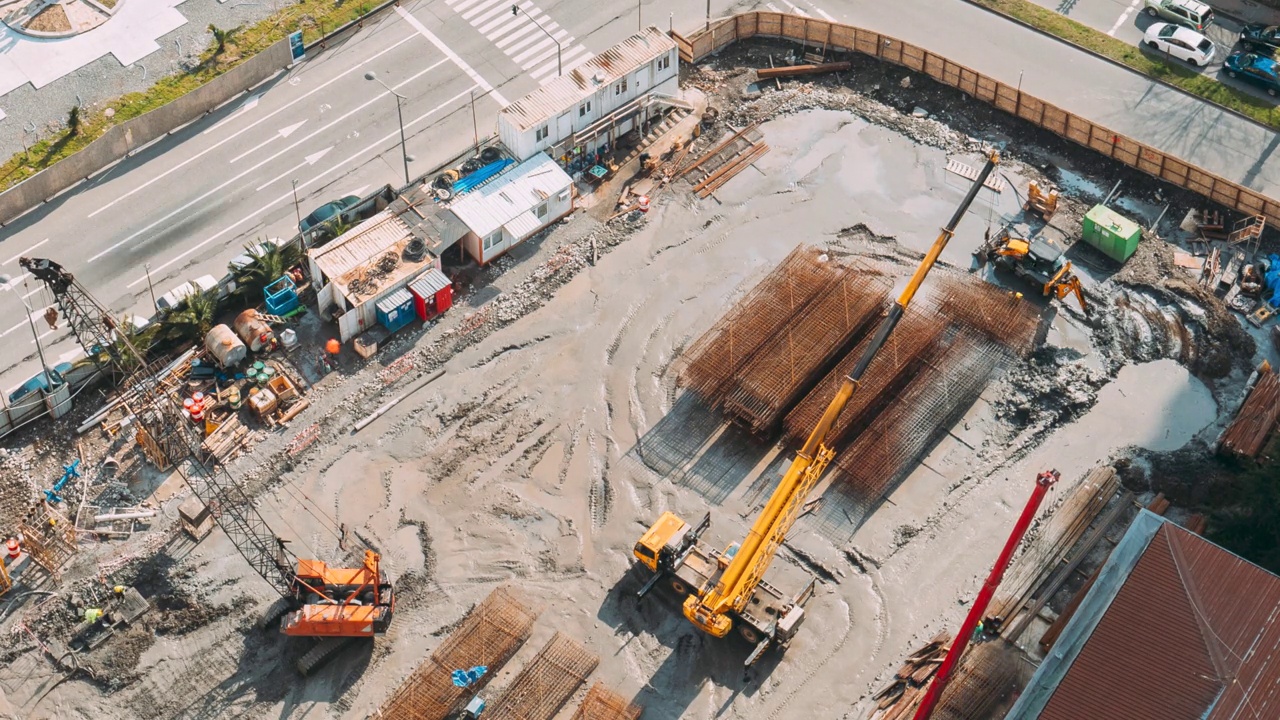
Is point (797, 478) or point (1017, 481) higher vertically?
point (797, 478)

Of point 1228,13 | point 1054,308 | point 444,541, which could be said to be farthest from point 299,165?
point 1228,13

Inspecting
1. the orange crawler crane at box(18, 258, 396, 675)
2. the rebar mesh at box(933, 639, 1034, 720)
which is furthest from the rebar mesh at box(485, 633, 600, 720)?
the rebar mesh at box(933, 639, 1034, 720)

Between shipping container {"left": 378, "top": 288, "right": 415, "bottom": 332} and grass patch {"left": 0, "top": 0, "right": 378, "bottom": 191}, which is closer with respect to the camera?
shipping container {"left": 378, "top": 288, "right": 415, "bottom": 332}

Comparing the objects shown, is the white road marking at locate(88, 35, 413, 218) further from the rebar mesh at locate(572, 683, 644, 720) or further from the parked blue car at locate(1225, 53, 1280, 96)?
the parked blue car at locate(1225, 53, 1280, 96)

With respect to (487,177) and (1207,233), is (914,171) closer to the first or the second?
(1207,233)

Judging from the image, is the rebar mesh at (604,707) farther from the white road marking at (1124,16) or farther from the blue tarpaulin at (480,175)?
the white road marking at (1124,16)

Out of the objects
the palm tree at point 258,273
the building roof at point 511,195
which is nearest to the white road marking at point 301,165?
the palm tree at point 258,273
